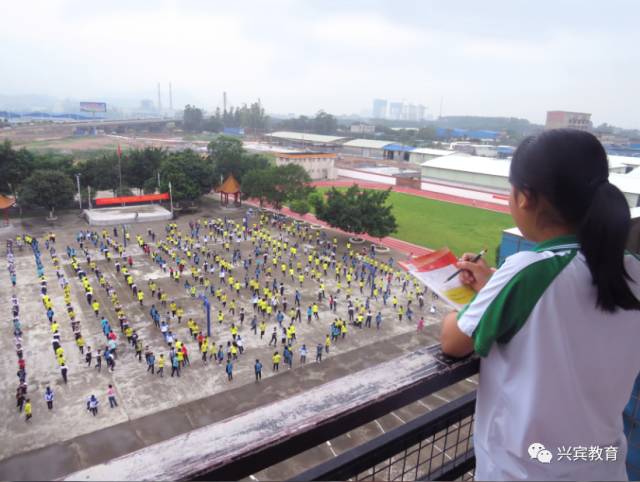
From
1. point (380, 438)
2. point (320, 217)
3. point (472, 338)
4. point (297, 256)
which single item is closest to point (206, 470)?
point (380, 438)

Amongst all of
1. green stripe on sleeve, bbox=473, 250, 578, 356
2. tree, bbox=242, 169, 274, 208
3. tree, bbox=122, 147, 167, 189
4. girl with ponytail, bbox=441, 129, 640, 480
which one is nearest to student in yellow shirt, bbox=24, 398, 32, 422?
girl with ponytail, bbox=441, 129, 640, 480

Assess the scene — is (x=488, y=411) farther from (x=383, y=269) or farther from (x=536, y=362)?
(x=383, y=269)

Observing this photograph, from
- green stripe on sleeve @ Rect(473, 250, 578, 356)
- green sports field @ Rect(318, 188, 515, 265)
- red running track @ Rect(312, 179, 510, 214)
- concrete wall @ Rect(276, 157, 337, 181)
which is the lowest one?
green sports field @ Rect(318, 188, 515, 265)

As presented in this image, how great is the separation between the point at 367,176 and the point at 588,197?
152ft

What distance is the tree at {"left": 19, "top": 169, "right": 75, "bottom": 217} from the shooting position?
2497 cm

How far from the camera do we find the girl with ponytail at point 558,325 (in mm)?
1373

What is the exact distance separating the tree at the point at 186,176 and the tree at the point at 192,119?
220ft

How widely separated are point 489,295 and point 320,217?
2188cm

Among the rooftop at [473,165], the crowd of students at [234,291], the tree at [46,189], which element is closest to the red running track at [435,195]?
the rooftop at [473,165]

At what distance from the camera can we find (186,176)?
29.0 meters

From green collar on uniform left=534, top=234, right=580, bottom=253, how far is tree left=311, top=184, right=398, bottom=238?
65.6ft

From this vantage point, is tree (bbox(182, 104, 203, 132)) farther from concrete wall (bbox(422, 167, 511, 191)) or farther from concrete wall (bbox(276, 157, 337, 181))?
concrete wall (bbox(422, 167, 511, 191))

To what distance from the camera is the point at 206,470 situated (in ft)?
3.73

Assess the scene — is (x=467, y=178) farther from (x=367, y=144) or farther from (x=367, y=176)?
(x=367, y=144)
